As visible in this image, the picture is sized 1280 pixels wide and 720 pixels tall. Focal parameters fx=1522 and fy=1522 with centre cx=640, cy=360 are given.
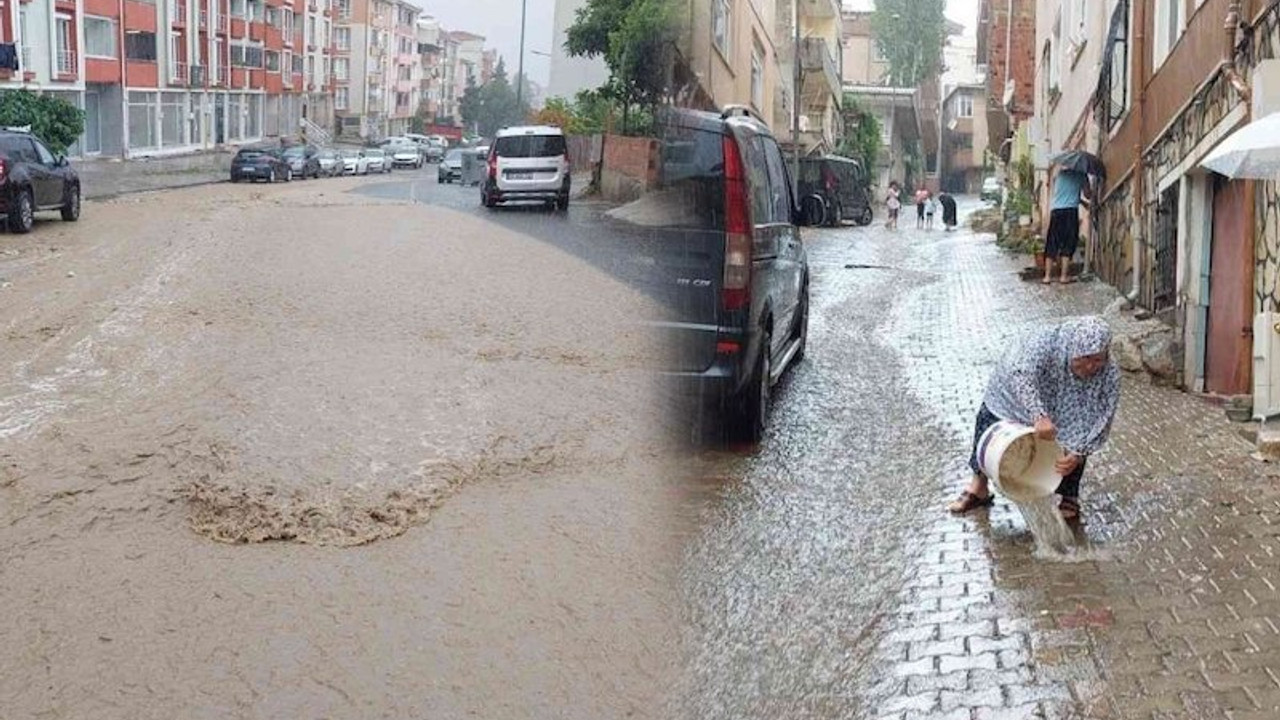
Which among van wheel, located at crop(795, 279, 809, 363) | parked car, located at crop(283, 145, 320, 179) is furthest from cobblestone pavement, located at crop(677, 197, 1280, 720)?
parked car, located at crop(283, 145, 320, 179)

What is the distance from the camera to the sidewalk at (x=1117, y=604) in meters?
4.52

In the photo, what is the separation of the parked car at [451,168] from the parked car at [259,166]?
9727 mm

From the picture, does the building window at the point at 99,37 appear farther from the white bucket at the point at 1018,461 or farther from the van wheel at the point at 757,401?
the white bucket at the point at 1018,461

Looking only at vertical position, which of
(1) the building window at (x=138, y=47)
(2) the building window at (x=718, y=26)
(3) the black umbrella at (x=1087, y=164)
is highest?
(1) the building window at (x=138, y=47)

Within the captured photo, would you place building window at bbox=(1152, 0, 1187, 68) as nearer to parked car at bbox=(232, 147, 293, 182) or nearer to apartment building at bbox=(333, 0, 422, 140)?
apartment building at bbox=(333, 0, 422, 140)

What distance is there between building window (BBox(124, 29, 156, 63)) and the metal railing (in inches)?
94.5

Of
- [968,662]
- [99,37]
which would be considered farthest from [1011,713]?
[99,37]

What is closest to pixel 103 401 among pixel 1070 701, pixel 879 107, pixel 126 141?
pixel 1070 701

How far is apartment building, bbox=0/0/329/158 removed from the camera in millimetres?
26734

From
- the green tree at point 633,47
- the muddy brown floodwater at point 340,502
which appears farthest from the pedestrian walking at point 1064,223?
the green tree at point 633,47

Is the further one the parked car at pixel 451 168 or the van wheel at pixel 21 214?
the van wheel at pixel 21 214

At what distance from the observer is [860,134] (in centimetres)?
→ 5156

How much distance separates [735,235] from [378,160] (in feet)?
63.4

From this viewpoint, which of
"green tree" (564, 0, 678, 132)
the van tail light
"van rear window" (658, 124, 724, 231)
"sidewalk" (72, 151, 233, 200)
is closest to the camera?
"green tree" (564, 0, 678, 132)
